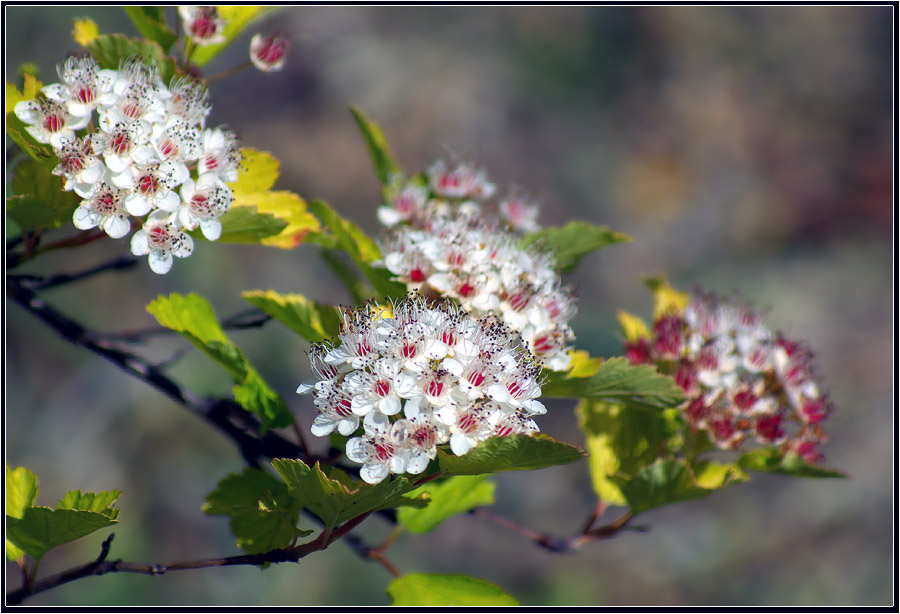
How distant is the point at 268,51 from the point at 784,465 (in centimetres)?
112

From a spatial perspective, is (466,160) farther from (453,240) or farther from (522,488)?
(522,488)

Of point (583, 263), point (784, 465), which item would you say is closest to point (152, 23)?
point (784, 465)

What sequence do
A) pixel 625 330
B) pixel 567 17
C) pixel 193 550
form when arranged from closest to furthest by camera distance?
pixel 625 330 < pixel 193 550 < pixel 567 17

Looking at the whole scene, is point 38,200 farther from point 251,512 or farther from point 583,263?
point 583,263

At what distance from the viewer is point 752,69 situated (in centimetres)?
553

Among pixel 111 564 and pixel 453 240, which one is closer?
pixel 111 564

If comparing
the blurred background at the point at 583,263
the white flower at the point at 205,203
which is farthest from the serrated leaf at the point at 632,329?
the blurred background at the point at 583,263

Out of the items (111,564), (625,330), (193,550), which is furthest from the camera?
(193,550)

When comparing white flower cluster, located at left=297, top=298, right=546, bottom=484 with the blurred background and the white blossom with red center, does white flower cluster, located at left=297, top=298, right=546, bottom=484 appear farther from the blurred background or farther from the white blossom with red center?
the blurred background

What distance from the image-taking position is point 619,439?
4.52 feet

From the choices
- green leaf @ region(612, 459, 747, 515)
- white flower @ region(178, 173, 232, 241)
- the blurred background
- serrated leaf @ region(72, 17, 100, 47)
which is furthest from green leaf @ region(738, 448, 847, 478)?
the blurred background

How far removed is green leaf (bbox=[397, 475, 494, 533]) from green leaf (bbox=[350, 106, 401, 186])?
554mm

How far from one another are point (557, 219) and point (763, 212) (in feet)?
4.96

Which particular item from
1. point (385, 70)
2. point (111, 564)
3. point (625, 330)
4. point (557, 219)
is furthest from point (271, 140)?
point (111, 564)
